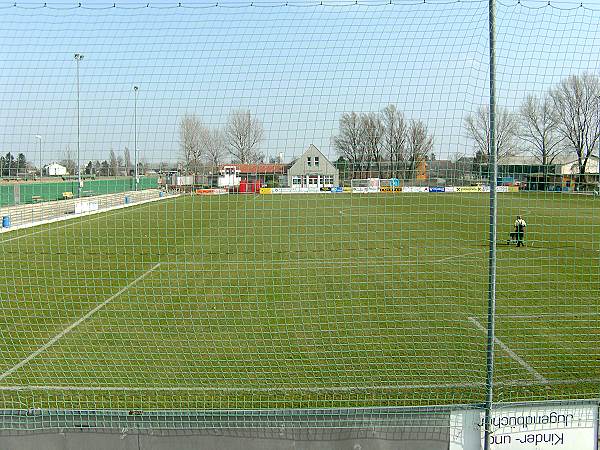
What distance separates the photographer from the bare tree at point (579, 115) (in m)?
5.16

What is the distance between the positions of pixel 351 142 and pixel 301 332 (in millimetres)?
3993

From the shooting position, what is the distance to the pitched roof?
5.64 m

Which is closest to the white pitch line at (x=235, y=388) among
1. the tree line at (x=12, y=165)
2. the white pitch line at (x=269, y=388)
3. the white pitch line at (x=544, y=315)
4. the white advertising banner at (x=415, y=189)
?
the white pitch line at (x=269, y=388)

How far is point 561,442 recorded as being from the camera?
14.8ft

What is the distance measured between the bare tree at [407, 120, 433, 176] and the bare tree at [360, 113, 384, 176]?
30 cm

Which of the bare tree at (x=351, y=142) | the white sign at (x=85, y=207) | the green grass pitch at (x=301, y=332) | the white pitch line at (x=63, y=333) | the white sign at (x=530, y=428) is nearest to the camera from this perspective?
the white sign at (x=530, y=428)

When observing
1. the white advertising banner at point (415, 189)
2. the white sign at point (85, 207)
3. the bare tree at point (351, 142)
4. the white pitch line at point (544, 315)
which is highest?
the bare tree at point (351, 142)

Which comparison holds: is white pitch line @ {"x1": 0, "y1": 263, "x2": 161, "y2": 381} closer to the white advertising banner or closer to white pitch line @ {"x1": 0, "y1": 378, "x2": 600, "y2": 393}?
white pitch line @ {"x1": 0, "y1": 378, "x2": 600, "y2": 393}

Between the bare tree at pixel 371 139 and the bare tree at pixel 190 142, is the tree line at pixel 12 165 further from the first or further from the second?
the bare tree at pixel 371 139

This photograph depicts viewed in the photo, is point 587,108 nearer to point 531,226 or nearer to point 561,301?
point 561,301

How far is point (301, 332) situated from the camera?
28.2 feet

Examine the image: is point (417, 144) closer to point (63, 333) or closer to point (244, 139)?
point (244, 139)

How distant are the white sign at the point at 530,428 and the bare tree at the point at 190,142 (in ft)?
10.8

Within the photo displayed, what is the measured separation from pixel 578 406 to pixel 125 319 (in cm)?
723
